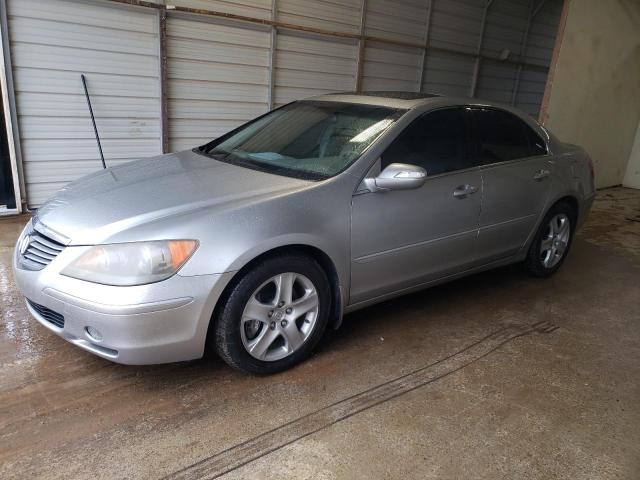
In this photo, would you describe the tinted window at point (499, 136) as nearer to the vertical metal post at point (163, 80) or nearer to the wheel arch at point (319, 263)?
the wheel arch at point (319, 263)

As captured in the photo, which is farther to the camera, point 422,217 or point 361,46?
point 361,46

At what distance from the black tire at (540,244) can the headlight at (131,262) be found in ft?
9.92

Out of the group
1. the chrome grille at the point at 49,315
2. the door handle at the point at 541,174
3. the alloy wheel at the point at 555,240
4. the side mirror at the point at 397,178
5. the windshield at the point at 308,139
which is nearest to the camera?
the chrome grille at the point at 49,315

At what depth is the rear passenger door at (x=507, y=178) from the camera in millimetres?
3650

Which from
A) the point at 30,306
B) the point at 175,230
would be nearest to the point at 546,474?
the point at 175,230

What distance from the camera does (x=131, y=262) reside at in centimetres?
234

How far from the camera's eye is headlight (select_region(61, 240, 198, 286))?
2328 millimetres

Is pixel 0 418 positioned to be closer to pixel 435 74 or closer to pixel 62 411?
pixel 62 411

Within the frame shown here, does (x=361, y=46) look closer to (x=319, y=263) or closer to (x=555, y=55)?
(x=555, y=55)

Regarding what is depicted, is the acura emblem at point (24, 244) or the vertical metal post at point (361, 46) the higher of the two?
the vertical metal post at point (361, 46)

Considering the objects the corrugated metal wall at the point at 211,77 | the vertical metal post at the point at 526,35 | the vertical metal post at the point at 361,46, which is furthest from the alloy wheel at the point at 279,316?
the vertical metal post at the point at 526,35

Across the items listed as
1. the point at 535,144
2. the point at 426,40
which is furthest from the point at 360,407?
the point at 426,40

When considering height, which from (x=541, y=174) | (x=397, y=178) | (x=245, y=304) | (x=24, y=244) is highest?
(x=397, y=178)

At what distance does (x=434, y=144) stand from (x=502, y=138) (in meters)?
0.77
